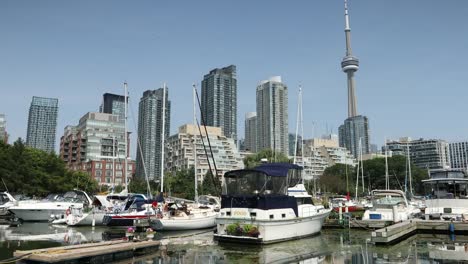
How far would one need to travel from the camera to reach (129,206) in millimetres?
34219

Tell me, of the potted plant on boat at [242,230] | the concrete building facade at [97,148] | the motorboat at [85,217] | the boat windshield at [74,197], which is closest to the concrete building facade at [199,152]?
the concrete building facade at [97,148]

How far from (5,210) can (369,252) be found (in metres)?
38.3

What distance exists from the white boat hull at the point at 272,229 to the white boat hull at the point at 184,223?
6.20 metres

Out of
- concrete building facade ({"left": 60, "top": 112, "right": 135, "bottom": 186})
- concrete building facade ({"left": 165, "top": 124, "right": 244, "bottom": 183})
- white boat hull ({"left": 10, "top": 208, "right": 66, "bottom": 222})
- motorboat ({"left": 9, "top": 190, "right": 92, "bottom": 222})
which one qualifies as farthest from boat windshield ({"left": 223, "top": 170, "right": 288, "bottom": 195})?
concrete building facade ({"left": 165, "top": 124, "right": 244, "bottom": 183})

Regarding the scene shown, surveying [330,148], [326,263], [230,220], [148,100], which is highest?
[148,100]

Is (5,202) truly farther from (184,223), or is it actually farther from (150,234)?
(150,234)

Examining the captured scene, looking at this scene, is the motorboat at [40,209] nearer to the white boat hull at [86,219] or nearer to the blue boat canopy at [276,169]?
the white boat hull at [86,219]

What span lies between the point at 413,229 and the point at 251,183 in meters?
12.0

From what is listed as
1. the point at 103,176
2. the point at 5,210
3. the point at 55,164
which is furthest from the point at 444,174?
the point at 103,176

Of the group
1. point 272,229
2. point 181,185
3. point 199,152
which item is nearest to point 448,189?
point 272,229

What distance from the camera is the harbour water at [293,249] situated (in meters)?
17.4

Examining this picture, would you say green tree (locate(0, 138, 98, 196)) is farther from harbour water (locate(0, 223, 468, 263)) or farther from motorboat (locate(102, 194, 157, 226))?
harbour water (locate(0, 223, 468, 263))

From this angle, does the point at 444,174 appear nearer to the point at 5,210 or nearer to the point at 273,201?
the point at 273,201

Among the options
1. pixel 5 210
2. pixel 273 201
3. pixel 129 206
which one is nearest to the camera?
pixel 273 201
